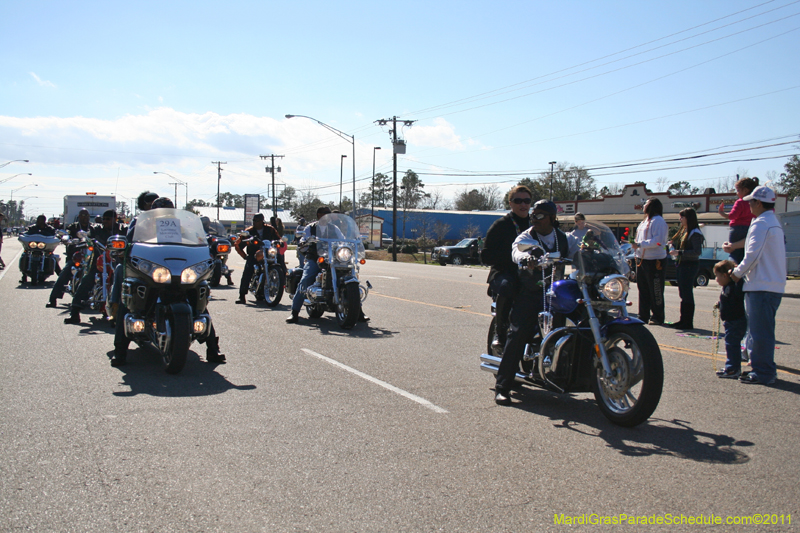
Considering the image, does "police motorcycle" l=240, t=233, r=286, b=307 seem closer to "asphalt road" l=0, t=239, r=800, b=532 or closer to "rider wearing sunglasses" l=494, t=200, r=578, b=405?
"asphalt road" l=0, t=239, r=800, b=532

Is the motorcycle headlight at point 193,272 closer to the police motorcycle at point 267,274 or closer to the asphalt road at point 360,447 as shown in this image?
the asphalt road at point 360,447

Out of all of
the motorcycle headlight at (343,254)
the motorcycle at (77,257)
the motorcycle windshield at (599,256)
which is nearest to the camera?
the motorcycle windshield at (599,256)

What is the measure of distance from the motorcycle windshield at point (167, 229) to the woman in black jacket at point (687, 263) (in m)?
7.26

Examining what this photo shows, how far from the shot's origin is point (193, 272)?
22.4 feet

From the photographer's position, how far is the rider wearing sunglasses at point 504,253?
577 cm

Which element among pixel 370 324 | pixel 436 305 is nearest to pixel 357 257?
pixel 370 324

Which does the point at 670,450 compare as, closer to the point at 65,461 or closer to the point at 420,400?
the point at 420,400

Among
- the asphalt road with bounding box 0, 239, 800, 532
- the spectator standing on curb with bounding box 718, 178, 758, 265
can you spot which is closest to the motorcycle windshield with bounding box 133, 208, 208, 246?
the asphalt road with bounding box 0, 239, 800, 532

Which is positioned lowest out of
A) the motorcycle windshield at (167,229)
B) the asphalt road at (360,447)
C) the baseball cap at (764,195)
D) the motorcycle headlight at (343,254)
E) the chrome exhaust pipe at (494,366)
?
the asphalt road at (360,447)

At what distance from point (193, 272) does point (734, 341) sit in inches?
229

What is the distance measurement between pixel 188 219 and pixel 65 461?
365cm

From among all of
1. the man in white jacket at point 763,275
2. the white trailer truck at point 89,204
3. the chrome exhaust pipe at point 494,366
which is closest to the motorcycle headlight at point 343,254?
the chrome exhaust pipe at point 494,366

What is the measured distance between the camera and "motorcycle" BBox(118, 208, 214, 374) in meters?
6.54

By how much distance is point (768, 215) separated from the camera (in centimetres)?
645
